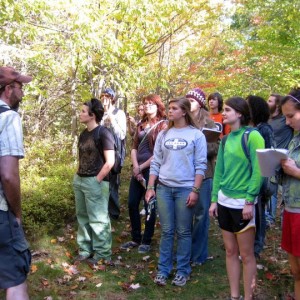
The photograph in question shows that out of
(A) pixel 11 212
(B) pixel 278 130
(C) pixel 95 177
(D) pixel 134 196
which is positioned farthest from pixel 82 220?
(B) pixel 278 130

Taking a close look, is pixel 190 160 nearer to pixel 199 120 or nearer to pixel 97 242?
pixel 199 120

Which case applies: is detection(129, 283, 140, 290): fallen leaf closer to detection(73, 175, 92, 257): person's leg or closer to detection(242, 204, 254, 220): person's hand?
detection(73, 175, 92, 257): person's leg

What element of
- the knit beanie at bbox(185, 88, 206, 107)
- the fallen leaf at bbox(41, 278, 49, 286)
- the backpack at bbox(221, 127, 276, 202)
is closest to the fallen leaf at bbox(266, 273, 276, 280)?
the backpack at bbox(221, 127, 276, 202)

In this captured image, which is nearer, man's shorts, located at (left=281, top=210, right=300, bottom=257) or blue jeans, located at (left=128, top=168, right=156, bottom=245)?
man's shorts, located at (left=281, top=210, right=300, bottom=257)

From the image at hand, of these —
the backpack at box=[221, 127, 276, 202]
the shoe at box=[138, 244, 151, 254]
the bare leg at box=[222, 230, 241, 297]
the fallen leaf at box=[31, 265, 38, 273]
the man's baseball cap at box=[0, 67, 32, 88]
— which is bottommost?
the shoe at box=[138, 244, 151, 254]

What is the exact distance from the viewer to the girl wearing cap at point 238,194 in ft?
11.1

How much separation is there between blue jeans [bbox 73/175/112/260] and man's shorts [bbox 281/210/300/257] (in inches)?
90.4

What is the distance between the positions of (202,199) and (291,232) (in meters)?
1.67

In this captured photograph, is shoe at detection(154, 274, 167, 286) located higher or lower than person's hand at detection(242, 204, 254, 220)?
lower

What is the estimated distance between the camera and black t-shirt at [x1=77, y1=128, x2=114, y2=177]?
4629mm

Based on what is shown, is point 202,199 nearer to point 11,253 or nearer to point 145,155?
point 145,155

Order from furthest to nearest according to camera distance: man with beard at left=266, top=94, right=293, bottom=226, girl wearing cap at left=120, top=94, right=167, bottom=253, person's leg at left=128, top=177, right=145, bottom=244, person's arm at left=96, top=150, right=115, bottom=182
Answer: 1. man with beard at left=266, top=94, right=293, bottom=226
2. person's leg at left=128, top=177, right=145, bottom=244
3. girl wearing cap at left=120, top=94, right=167, bottom=253
4. person's arm at left=96, top=150, right=115, bottom=182

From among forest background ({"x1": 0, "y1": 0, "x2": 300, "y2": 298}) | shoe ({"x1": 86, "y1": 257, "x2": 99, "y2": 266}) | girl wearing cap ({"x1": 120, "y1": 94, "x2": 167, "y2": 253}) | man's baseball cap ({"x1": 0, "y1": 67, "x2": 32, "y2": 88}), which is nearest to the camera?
man's baseball cap ({"x1": 0, "y1": 67, "x2": 32, "y2": 88})

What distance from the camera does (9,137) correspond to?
2.66 m
